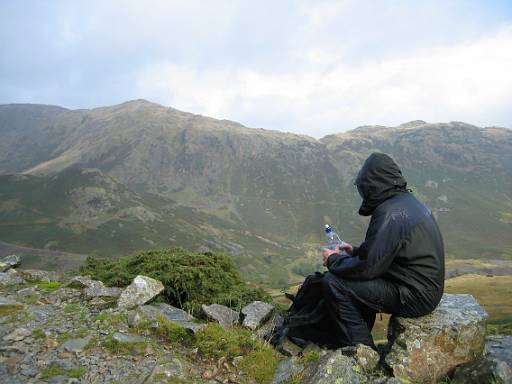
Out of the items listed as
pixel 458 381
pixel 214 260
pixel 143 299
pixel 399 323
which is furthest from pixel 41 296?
pixel 458 381

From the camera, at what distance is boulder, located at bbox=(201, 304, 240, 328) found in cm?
976

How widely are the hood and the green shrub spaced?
19.5ft

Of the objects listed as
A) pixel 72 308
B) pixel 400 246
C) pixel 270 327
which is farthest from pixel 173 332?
pixel 400 246

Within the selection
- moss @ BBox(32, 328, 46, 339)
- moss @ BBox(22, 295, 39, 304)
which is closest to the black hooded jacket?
moss @ BBox(32, 328, 46, 339)

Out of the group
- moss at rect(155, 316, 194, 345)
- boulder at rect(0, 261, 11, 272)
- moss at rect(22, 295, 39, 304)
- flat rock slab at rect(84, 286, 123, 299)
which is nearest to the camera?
moss at rect(155, 316, 194, 345)

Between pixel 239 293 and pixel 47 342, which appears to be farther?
pixel 239 293

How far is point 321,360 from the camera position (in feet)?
22.0

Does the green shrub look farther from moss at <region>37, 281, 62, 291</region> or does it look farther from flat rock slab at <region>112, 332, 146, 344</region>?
flat rock slab at <region>112, 332, 146, 344</region>

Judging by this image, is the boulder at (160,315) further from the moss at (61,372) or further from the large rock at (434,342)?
the large rock at (434,342)

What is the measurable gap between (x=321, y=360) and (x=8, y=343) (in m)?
5.96

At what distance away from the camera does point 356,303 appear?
24.8ft

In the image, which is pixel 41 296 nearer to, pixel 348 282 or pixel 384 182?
pixel 348 282

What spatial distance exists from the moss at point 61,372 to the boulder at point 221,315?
11.0ft

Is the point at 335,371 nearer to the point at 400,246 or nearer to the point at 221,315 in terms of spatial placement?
the point at 400,246
